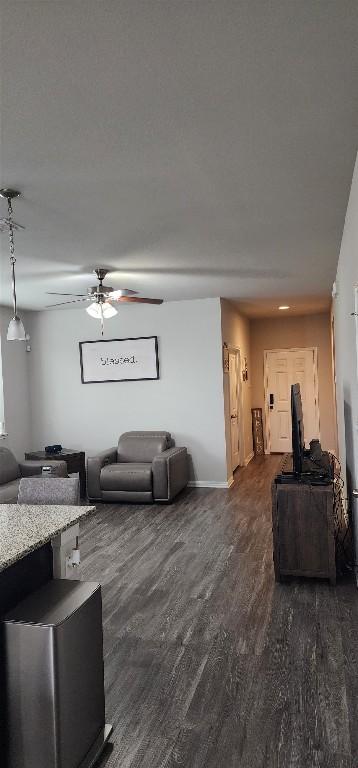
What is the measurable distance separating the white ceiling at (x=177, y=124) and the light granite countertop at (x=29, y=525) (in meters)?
1.72

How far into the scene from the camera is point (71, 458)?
274 inches

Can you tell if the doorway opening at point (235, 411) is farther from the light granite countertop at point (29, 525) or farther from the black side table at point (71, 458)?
the light granite countertop at point (29, 525)

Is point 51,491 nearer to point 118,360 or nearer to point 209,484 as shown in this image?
point 209,484

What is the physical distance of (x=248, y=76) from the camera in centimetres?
190

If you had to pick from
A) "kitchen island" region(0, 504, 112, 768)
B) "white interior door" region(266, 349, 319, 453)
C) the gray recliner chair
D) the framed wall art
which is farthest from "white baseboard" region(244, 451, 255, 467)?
"kitchen island" region(0, 504, 112, 768)

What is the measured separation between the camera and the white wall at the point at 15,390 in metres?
7.01

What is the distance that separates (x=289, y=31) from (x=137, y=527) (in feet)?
14.9

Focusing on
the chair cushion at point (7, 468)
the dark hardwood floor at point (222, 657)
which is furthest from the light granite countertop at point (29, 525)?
the chair cushion at point (7, 468)

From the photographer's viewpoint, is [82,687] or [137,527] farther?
[137,527]

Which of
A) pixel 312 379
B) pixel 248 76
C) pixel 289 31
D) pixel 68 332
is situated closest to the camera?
pixel 289 31

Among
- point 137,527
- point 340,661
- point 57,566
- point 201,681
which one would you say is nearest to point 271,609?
point 340,661

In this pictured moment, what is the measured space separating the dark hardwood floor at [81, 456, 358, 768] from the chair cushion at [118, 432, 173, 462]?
2049mm

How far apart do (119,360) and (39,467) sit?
6.36ft

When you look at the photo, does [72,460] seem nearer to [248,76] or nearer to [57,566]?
[57,566]
